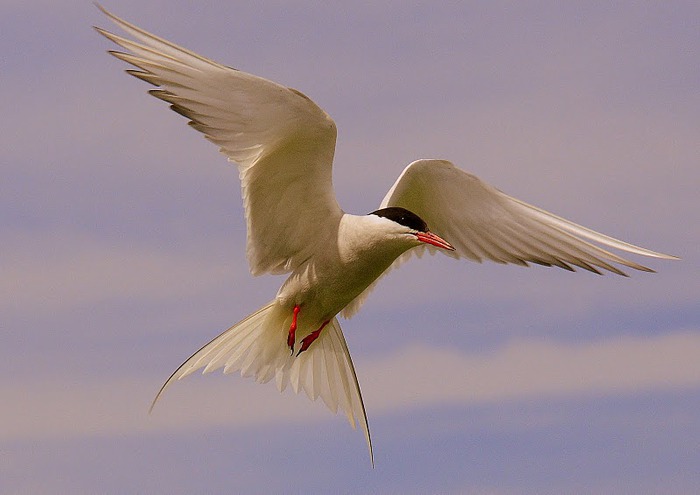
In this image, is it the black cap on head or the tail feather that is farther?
the tail feather

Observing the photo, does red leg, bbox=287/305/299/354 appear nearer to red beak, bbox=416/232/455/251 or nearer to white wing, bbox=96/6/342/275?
white wing, bbox=96/6/342/275

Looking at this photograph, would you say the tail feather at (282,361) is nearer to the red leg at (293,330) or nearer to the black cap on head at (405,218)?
the red leg at (293,330)

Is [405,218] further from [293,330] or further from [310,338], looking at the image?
[310,338]

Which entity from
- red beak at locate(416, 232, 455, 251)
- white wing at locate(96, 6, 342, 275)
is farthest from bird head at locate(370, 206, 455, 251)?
white wing at locate(96, 6, 342, 275)

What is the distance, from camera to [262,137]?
337 inches

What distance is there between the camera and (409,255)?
10.4 metres

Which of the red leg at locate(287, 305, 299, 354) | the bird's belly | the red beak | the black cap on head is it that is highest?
the black cap on head

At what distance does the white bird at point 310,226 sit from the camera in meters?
8.17

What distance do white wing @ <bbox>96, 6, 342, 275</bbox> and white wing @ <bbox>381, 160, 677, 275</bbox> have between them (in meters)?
0.80

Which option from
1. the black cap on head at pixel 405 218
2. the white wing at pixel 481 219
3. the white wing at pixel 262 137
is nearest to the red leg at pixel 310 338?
the white wing at pixel 262 137

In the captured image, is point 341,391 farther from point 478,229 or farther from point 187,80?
point 187,80

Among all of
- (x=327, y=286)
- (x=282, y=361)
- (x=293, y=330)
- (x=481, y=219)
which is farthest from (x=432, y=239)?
(x=282, y=361)

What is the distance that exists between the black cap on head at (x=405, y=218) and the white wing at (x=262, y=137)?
0.49 metres

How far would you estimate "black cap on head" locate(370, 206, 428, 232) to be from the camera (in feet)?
28.4
